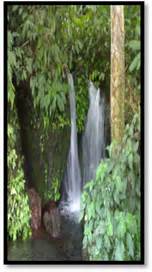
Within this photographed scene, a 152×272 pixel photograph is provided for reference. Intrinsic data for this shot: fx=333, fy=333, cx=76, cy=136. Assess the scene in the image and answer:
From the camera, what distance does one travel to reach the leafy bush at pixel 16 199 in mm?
1135

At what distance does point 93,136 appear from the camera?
1.14 metres

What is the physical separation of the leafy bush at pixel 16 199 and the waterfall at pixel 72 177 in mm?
132

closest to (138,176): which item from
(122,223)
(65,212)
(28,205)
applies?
(122,223)

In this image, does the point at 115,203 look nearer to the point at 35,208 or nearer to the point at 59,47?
the point at 35,208

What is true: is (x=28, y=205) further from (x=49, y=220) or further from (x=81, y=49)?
(x=81, y=49)

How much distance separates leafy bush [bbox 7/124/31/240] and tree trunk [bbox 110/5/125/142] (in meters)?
0.34

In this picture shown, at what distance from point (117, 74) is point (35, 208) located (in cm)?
54

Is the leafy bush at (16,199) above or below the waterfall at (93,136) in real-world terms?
below

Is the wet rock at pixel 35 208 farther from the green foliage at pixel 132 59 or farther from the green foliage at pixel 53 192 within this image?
the green foliage at pixel 132 59

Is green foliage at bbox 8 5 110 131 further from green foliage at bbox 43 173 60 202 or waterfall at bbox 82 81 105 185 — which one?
green foliage at bbox 43 173 60 202

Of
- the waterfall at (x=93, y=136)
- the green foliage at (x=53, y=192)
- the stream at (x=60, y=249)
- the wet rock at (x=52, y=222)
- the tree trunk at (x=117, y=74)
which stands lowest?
the stream at (x=60, y=249)

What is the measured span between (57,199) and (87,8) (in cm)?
66

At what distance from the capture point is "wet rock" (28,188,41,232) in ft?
3.72

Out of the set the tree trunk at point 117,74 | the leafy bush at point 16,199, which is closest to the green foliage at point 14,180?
the leafy bush at point 16,199
